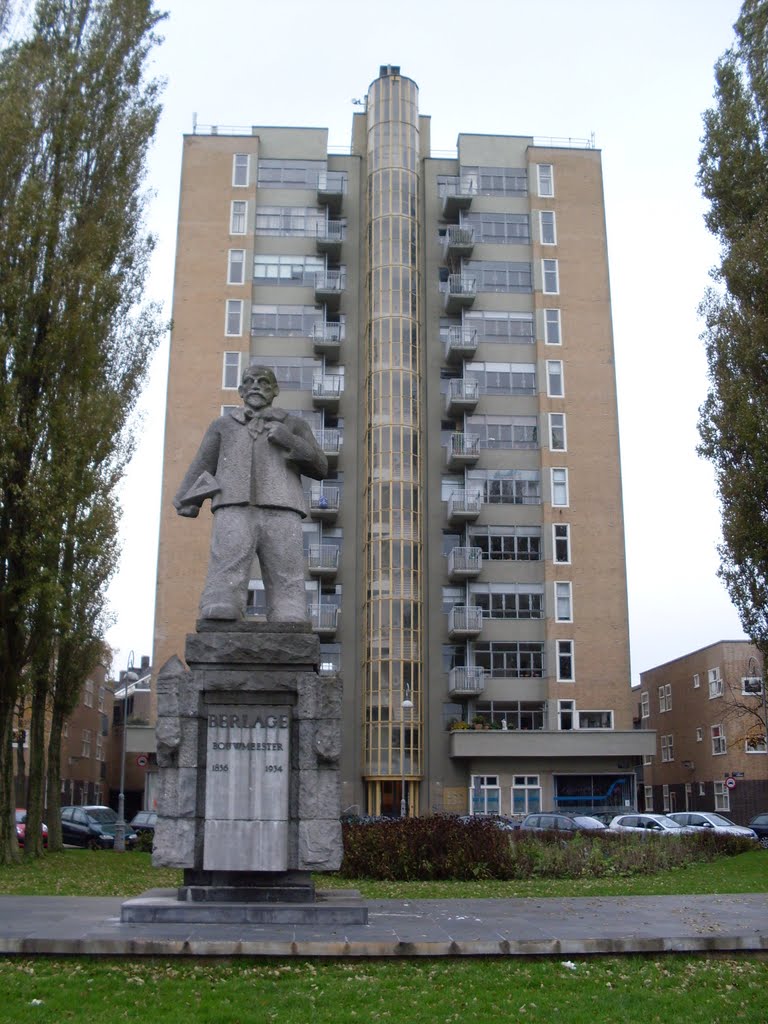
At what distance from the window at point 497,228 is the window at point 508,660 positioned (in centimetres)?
2081

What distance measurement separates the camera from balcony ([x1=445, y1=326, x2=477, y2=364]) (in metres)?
54.3

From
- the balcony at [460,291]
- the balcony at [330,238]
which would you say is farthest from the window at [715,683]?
the balcony at [330,238]

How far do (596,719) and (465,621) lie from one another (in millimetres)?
7615

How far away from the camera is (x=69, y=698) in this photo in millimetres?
32719

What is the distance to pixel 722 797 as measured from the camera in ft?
177

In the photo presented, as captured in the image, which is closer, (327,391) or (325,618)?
(325,618)

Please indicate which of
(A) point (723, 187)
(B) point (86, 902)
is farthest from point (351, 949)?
(A) point (723, 187)

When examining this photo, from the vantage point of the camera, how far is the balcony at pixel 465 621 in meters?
50.5

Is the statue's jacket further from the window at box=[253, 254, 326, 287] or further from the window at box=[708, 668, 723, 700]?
the window at box=[708, 668, 723, 700]

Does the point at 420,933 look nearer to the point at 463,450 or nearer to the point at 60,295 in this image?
the point at 60,295

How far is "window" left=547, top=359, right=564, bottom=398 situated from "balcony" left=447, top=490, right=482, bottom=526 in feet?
22.4

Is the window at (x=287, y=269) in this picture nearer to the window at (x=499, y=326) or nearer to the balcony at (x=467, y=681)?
the window at (x=499, y=326)

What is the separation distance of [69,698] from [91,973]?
81.2 feet

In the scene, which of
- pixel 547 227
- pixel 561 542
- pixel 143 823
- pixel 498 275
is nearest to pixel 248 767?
pixel 143 823
